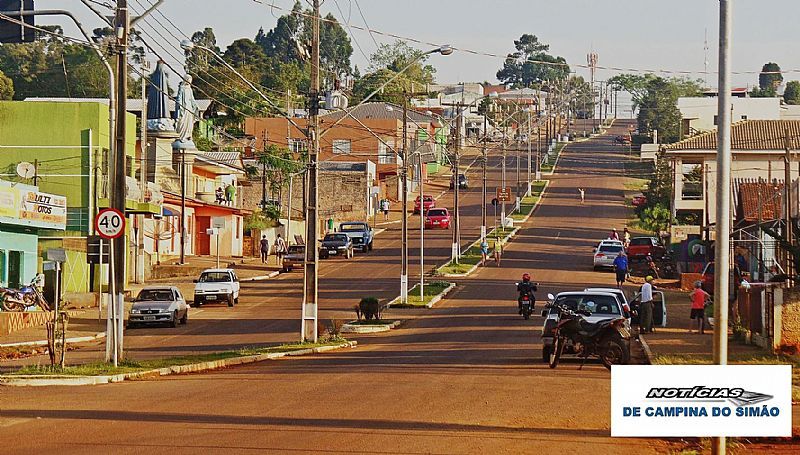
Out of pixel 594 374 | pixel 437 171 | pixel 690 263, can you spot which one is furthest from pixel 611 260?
pixel 437 171

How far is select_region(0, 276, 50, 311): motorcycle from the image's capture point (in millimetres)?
39281

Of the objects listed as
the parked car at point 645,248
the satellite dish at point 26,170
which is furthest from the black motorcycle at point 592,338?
the parked car at point 645,248

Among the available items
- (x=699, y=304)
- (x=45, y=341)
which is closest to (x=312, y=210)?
(x=45, y=341)

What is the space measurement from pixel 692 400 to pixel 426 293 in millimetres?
41992

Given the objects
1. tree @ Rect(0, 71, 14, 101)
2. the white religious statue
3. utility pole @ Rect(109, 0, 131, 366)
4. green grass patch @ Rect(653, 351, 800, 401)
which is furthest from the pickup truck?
utility pole @ Rect(109, 0, 131, 366)

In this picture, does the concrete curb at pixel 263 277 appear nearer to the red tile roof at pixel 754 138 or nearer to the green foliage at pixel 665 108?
the red tile roof at pixel 754 138

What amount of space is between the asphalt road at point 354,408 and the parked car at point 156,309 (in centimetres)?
988

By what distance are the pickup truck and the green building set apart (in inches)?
971

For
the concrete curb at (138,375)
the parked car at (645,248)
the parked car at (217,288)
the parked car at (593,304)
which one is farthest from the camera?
the parked car at (645,248)

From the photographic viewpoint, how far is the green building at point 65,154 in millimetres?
50000

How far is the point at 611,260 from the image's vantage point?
6272cm

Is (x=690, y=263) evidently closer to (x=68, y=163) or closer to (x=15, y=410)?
(x=68, y=163)

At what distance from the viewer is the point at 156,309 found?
40688 millimetres

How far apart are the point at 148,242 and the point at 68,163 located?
15.7 metres
